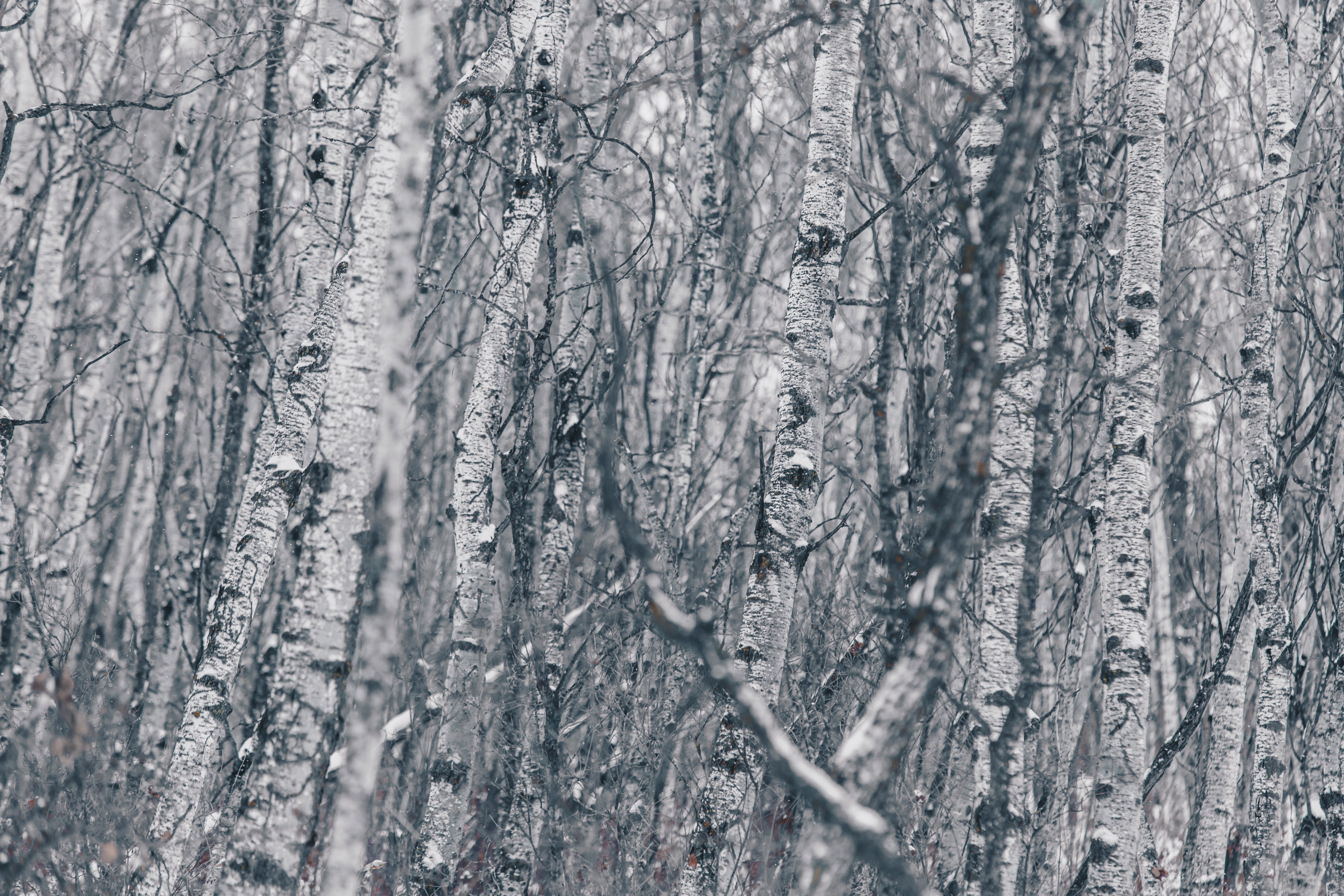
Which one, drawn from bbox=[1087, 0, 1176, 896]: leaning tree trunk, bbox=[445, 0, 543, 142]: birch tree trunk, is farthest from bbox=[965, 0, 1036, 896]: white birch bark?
bbox=[445, 0, 543, 142]: birch tree trunk

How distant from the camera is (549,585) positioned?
495cm

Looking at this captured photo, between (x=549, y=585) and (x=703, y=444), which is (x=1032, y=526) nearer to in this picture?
(x=549, y=585)

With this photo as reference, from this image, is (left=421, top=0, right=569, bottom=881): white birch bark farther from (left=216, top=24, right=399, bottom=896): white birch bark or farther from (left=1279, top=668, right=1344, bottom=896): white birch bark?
(left=1279, top=668, right=1344, bottom=896): white birch bark

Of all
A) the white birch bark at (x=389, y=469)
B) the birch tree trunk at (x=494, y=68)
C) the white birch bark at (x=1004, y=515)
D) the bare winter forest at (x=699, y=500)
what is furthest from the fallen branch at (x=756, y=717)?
the birch tree trunk at (x=494, y=68)

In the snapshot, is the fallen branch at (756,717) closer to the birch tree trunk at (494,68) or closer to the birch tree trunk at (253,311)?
the birch tree trunk at (494,68)

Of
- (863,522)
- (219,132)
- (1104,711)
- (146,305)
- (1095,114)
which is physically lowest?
(1104,711)

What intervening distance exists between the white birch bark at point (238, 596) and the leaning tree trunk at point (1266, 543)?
487 cm

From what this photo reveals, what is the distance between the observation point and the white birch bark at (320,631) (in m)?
2.62

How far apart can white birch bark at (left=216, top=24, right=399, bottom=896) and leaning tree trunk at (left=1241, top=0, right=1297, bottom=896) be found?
4.76 meters

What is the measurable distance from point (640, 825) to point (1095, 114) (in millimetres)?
5265

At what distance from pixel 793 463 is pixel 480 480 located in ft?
5.00

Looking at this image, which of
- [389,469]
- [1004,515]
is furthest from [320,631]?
[1004,515]

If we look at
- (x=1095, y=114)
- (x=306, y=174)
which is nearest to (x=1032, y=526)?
(x=1095, y=114)

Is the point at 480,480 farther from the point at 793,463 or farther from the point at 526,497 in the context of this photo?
the point at 793,463
